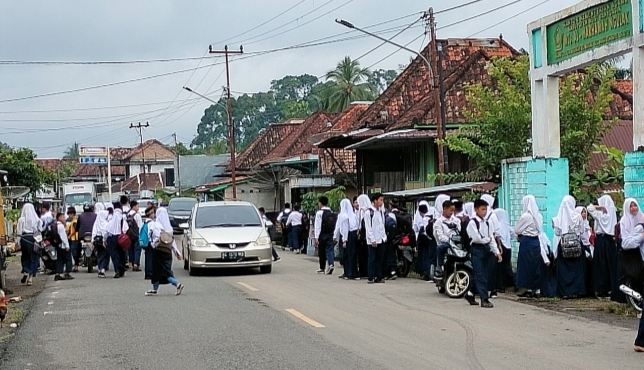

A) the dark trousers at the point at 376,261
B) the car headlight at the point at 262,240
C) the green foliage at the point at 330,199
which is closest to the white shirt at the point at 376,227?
the dark trousers at the point at 376,261

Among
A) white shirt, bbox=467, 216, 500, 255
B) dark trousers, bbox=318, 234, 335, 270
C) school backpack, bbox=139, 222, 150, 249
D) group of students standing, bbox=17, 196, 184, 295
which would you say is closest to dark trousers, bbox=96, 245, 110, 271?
group of students standing, bbox=17, 196, 184, 295

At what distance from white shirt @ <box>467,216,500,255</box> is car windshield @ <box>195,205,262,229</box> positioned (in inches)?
322

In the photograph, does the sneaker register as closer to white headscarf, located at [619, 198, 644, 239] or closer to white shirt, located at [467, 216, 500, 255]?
white shirt, located at [467, 216, 500, 255]

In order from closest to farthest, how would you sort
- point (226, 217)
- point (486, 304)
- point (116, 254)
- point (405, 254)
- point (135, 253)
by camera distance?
point (486, 304) < point (405, 254) < point (226, 217) < point (116, 254) < point (135, 253)

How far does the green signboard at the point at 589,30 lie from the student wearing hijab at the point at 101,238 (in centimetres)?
1176

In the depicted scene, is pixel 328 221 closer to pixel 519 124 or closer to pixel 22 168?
pixel 519 124

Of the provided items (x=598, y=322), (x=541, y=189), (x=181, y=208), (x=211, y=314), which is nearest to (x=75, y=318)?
(x=211, y=314)

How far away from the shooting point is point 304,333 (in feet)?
39.1

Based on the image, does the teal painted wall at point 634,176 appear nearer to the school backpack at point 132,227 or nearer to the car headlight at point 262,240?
the car headlight at point 262,240

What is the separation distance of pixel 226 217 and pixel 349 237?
10.5ft

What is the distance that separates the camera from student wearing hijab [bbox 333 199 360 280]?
20.9 meters

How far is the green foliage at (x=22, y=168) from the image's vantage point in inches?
1515

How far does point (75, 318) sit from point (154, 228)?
10.6 feet

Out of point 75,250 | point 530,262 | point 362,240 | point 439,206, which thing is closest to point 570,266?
point 530,262
